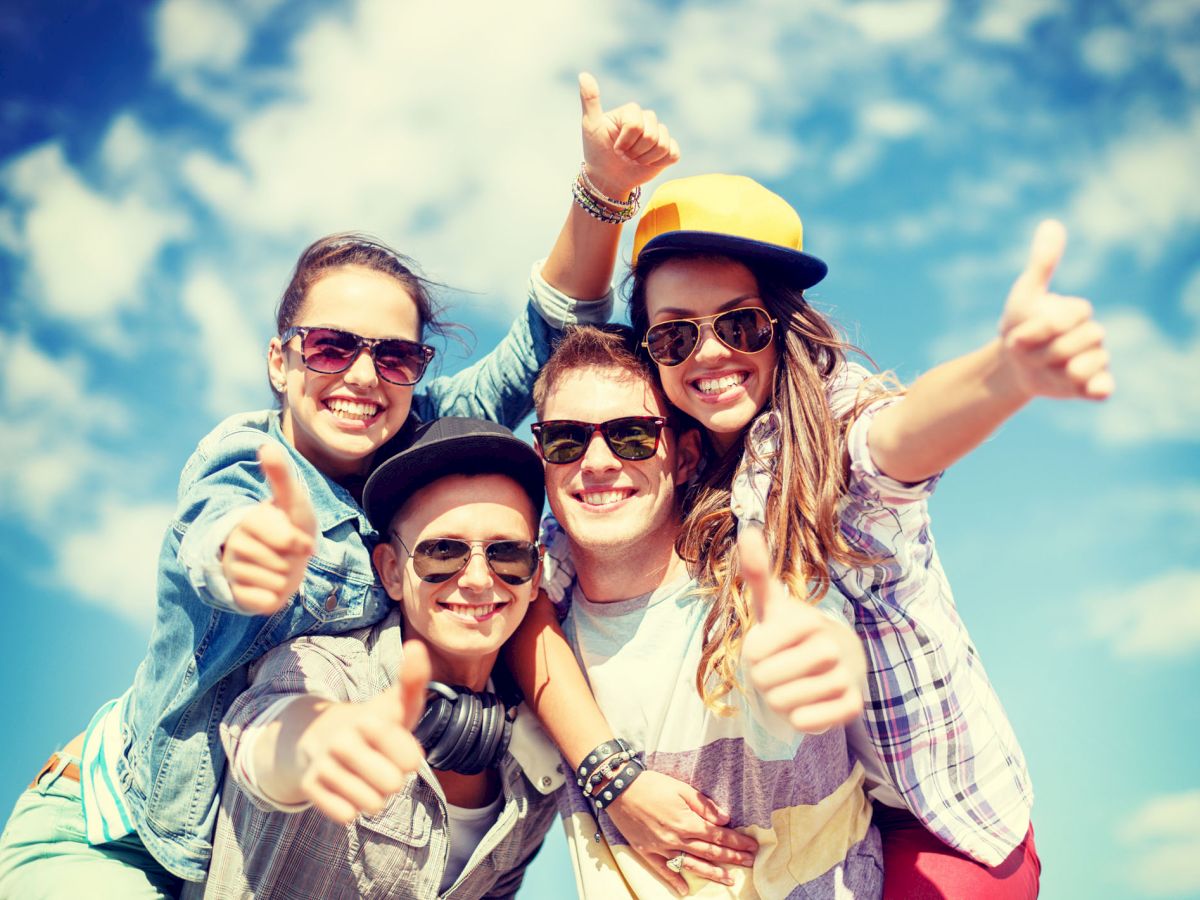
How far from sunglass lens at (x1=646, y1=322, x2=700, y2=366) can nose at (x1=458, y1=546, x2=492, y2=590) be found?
112cm

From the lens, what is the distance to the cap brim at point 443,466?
407 centimetres

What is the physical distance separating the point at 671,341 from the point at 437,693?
5.75 ft

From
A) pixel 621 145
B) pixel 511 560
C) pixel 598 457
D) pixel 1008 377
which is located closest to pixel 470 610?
pixel 511 560

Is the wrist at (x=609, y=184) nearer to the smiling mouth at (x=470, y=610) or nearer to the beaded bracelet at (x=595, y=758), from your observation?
the smiling mouth at (x=470, y=610)

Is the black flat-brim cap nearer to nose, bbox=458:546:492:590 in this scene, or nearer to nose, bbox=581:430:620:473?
nose, bbox=581:430:620:473

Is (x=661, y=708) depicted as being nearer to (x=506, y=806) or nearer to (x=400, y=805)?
(x=506, y=806)

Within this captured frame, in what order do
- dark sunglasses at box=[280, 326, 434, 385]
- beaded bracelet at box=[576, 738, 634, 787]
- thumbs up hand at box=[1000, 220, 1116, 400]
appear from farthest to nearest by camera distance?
1. dark sunglasses at box=[280, 326, 434, 385]
2. beaded bracelet at box=[576, 738, 634, 787]
3. thumbs up hand at box=[1000, 220, 1116, 400]

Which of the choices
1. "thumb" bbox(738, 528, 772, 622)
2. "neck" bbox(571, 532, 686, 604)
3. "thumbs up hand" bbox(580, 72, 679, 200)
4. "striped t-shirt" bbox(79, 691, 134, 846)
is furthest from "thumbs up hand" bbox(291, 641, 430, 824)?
"thumbs up hand" bbox(580, 72, 679, 200)

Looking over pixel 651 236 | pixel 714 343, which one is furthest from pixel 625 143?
pixel 714 343

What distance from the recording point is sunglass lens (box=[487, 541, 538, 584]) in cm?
404

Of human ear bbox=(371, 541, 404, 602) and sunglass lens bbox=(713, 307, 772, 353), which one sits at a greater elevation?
sunglass lens bbox=(713, 307, 772, 353)

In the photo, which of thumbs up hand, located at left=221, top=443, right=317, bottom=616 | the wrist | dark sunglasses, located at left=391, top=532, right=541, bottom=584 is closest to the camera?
thumbs up hand, located at left=221, top=443, right=317, bottom=616

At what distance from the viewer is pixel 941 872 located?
3953mm

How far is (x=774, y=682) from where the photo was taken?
2.46 meters
